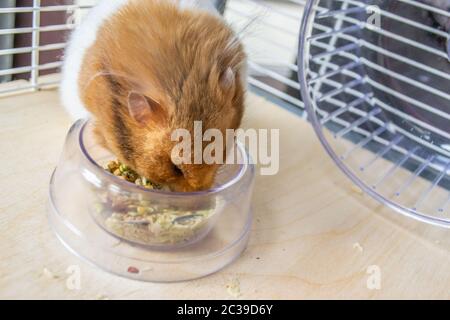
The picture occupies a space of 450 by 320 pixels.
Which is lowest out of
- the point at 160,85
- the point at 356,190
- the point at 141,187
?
the point at 356,190

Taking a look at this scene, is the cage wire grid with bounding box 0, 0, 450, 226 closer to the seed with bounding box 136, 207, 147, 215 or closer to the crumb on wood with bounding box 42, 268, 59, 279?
the seed with bounding box 136, 207, 147, 215

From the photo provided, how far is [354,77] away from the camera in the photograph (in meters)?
1.03

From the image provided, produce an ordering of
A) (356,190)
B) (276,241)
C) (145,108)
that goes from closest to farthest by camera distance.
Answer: (145,108) → (276,241) → (356,190)

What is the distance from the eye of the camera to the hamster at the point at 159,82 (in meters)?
0.62

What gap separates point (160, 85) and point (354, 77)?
1.79 feet

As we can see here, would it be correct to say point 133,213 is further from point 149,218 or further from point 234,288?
point 234,288

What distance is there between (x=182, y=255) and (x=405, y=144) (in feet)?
1.87

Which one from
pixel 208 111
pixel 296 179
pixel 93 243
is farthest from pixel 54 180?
pixel 296 179

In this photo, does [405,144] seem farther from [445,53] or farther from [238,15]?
[238,15]

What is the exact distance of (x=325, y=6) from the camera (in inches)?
36.1

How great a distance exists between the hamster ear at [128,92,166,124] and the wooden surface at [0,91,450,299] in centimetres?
22

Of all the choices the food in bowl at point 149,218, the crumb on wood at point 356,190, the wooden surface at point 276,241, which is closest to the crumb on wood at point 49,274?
the wooden surface at point 276,241

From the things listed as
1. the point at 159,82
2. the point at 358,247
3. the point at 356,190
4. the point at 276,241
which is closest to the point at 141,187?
the point at 159,82

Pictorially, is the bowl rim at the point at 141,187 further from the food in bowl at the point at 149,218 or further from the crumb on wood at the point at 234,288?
the crumb on wood at the point at 234,288
